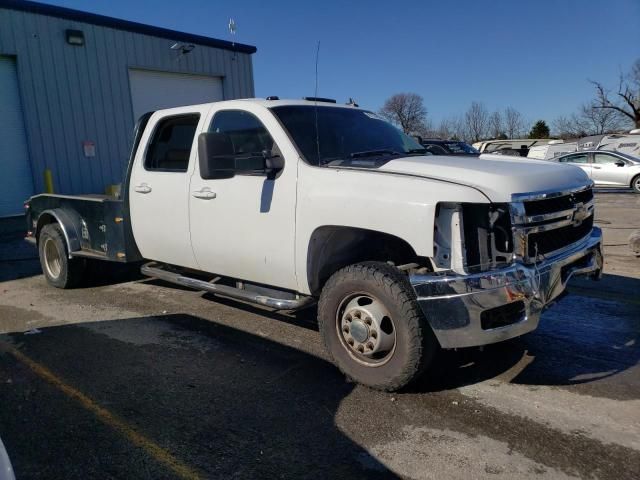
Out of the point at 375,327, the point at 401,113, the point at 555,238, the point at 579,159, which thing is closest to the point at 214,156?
the point at 375,327

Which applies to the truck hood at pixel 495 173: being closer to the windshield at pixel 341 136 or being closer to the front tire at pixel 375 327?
the windshield at pixel 341 136

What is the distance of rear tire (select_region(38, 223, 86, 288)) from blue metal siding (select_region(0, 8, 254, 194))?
330 inches

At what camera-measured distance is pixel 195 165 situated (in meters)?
4.88

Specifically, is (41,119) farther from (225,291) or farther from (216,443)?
(216,443)

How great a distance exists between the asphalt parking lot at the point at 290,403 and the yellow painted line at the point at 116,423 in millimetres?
11

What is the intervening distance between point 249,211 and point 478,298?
1996mm

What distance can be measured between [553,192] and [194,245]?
10.0 ft

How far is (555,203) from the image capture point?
355 centimetres

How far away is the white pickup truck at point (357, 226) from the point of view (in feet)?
10.6

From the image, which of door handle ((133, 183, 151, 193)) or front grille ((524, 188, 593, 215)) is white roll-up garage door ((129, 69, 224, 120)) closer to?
door handle ((133, 183, 151, 193))

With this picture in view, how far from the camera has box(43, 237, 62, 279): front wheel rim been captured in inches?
272

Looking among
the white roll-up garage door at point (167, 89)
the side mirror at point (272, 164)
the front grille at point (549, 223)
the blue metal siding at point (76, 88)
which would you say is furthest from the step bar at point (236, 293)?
the white roll-up garage door at point (167, 89)

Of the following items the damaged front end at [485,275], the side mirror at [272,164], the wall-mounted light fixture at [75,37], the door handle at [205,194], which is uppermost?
the wall-mounted light fixture at [75,37]

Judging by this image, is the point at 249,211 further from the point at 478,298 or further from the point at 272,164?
the point at 478,298
